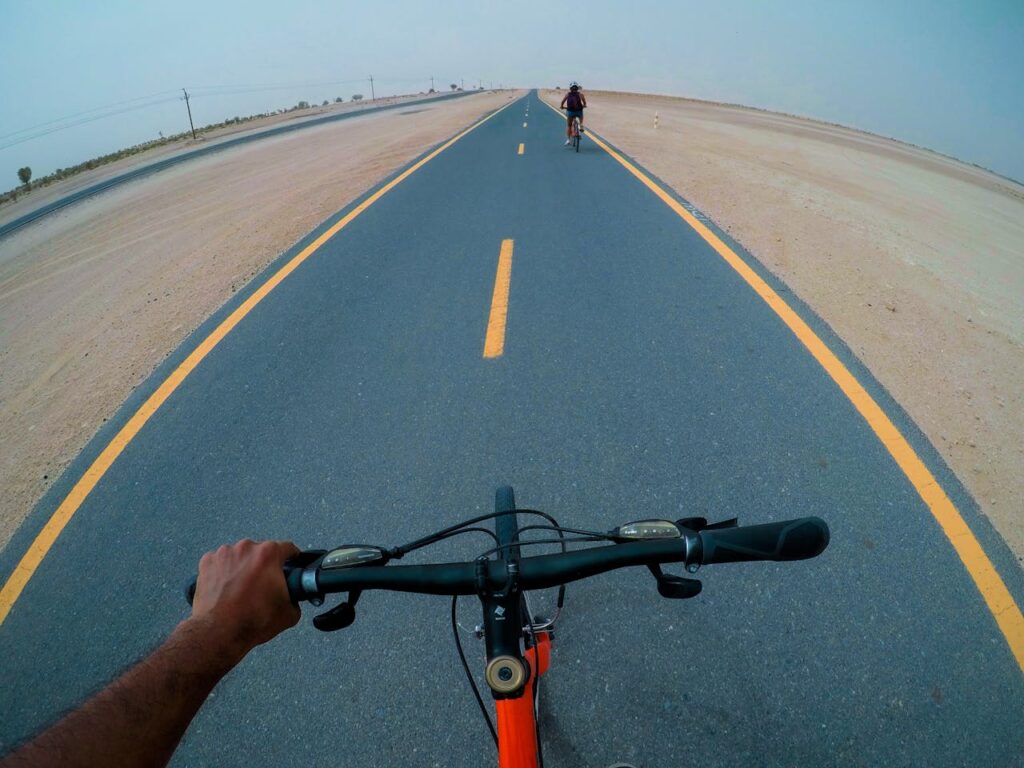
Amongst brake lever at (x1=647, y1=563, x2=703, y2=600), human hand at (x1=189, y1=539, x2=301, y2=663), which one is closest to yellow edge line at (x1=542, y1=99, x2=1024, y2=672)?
brake lever at (x1=647, y1=563, x2=703, y2=600)

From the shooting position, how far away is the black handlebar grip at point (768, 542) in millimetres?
1244

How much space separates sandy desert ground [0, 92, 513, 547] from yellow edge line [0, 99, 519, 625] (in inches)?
11.0

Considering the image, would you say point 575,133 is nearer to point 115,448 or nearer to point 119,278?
point 119,278

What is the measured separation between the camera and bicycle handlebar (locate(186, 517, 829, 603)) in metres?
1.27

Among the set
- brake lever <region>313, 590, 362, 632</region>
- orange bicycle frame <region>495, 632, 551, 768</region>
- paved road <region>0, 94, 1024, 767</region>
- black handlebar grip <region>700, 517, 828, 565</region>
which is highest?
black handlebar grip <region>700, 517, 828, 565</region>

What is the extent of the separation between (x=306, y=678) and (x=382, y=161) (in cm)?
1342

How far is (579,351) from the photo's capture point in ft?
14.1

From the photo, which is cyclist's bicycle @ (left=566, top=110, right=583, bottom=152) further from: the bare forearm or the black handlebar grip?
the bare forearm

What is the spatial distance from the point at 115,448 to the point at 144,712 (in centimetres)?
340

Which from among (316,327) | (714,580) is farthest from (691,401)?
(316,327)

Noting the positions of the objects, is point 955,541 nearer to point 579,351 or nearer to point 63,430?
point 579,351

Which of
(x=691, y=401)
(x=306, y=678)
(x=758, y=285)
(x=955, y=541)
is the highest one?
(x=758, y=285)

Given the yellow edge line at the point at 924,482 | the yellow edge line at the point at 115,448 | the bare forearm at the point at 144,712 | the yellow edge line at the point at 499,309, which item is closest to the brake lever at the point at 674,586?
the bare forearm at the point at 144,712

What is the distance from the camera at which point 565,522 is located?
2.77m
